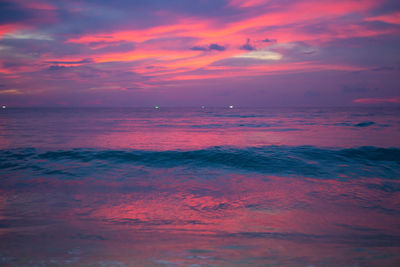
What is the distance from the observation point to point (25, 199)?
20.9 ft

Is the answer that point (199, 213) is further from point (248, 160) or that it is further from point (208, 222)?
point (248, 160)

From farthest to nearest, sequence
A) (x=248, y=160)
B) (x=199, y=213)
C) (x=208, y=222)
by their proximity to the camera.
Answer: (x=248, y=160) < (x=199, y=213) < (x=208, y=222)

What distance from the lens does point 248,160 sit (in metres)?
11.5

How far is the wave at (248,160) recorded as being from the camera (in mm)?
9898

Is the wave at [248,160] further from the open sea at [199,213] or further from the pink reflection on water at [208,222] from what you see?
the pink reflection on water at [208,222]

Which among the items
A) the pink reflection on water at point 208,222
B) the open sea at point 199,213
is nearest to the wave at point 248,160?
the open sea at point 199,213

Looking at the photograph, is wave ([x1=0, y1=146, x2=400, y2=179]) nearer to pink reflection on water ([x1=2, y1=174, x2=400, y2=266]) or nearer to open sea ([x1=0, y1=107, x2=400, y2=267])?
open sea ([x1=0, y1=107, x2=400, y2=267])

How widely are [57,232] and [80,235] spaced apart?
49 cm

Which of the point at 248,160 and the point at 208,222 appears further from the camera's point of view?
the point at 248,160

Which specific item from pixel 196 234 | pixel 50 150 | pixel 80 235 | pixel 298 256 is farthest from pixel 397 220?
pixel 50 150

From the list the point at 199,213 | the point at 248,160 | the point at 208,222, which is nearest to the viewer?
the point at 208,222

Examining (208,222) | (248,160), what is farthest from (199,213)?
(248,160)

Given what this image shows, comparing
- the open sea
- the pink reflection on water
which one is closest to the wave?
the open sea

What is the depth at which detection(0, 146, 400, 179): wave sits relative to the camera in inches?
390
